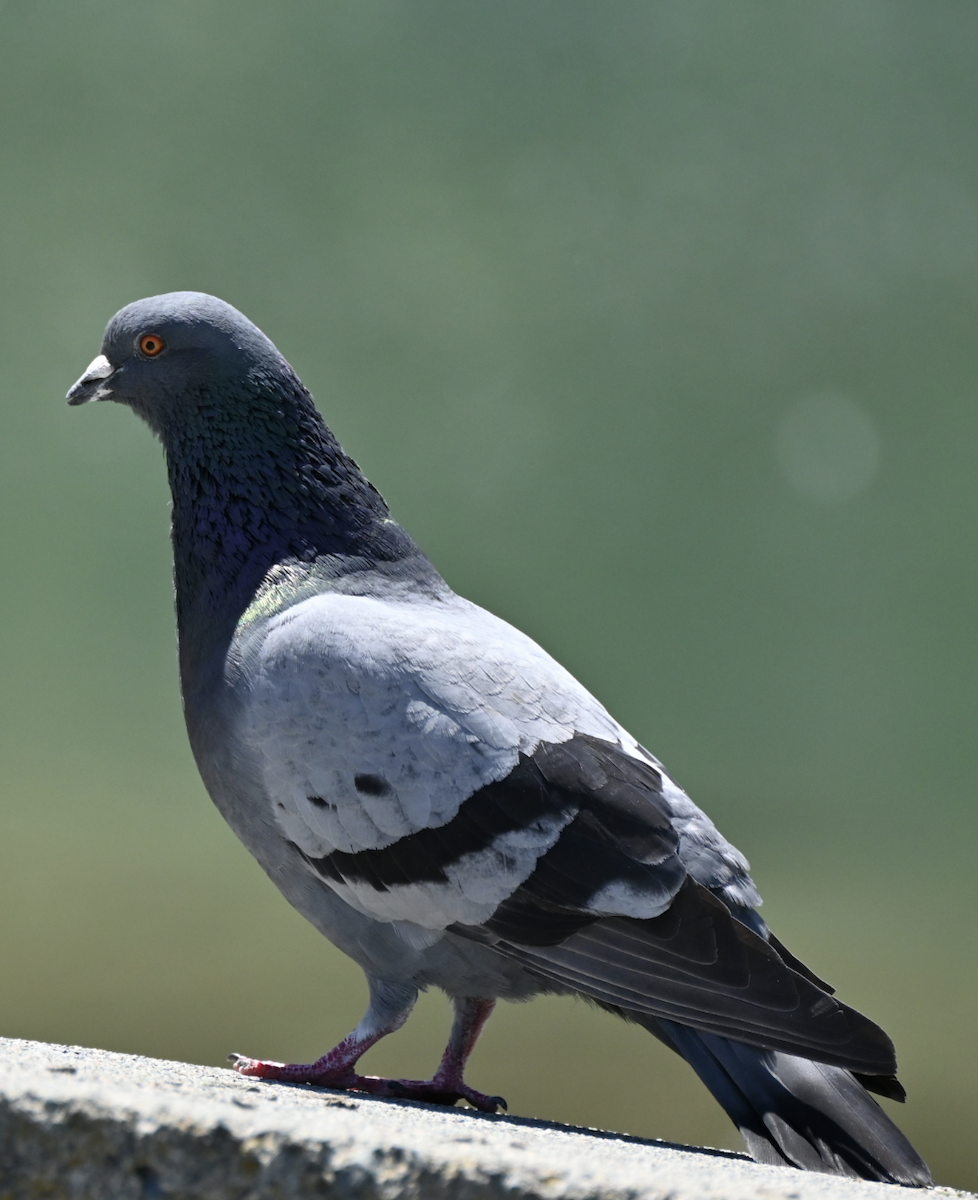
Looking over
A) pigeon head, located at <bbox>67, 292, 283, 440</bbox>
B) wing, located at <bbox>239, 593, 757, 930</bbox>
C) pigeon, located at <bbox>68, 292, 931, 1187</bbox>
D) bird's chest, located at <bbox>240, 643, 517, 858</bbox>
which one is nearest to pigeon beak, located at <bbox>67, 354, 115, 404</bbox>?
pigeon head, located at <bbox>67, 292, 283, 440</bbox>

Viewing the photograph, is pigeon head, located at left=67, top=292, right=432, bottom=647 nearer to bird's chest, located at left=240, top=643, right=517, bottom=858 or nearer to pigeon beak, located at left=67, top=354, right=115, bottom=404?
pigeon beak, located at left=67, top=354, right=115, bottom=404

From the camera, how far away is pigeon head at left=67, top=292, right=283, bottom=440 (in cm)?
348

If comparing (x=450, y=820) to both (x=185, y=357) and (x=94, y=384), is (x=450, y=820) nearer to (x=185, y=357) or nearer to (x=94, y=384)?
(x=185, y=357)

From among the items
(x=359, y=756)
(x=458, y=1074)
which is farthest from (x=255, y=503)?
(x=458, y=1074)

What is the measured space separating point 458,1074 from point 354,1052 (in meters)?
0.39

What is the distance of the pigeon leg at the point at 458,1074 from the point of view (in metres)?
3.14

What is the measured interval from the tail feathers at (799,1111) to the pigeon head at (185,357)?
196cm

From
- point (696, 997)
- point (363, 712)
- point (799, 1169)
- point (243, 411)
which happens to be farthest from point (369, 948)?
point (243, 411)

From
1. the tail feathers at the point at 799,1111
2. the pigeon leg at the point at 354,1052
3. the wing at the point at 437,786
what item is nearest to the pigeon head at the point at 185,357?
the wing at the point at 437,786

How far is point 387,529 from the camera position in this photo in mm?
A: 3486

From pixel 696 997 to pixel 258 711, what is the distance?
1.18 m

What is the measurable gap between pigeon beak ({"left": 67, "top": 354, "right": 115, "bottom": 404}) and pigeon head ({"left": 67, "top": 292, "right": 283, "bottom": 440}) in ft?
0.10

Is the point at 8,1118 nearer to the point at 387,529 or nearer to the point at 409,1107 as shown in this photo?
the point at 409,1107

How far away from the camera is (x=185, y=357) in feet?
11.5
